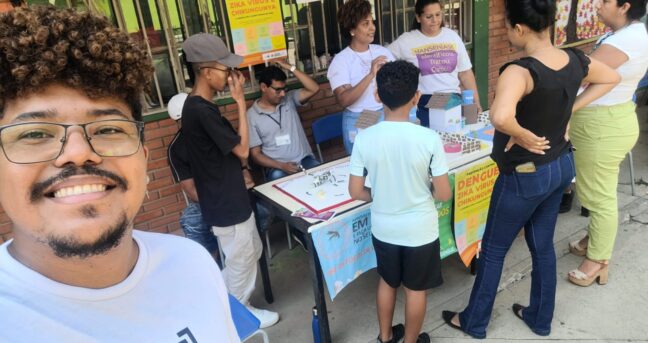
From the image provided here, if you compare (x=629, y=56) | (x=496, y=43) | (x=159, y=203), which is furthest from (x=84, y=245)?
(x=496, y=43)

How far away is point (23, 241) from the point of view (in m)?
0.78

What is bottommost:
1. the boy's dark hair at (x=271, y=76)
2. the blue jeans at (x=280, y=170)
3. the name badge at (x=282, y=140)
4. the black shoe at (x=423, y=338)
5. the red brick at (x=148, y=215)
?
the black shoe at (x=423, y=338)

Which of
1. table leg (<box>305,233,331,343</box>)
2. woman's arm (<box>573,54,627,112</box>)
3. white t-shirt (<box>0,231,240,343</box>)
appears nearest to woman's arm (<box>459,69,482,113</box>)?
woman's arm (<box>573,54,627,112</box>)

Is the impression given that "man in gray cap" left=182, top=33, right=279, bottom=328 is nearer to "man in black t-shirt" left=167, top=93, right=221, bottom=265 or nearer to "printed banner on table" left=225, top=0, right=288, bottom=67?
"man in black t-shirt" left=167, top=93, right=221, bottom=265

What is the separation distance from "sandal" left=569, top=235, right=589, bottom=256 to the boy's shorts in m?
1.57

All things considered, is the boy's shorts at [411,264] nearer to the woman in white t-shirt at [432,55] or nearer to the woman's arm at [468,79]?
the woman in white t-shirt at [432,55]

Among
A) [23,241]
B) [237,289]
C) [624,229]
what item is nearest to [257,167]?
[237,289]

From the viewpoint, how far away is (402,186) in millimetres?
1911

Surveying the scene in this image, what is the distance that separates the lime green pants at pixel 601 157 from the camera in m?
2.53

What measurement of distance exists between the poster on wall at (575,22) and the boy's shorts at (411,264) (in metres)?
4.12

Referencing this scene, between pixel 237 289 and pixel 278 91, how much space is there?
1438mm

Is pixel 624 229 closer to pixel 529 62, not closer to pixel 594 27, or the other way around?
pixel 529 62

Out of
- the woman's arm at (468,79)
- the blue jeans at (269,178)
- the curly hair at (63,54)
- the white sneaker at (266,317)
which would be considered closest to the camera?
the curly hair at (63,54)

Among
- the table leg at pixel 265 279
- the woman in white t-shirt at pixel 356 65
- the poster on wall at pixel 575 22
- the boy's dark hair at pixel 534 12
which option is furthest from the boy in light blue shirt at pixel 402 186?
the poster on wall at pixel 575 22
